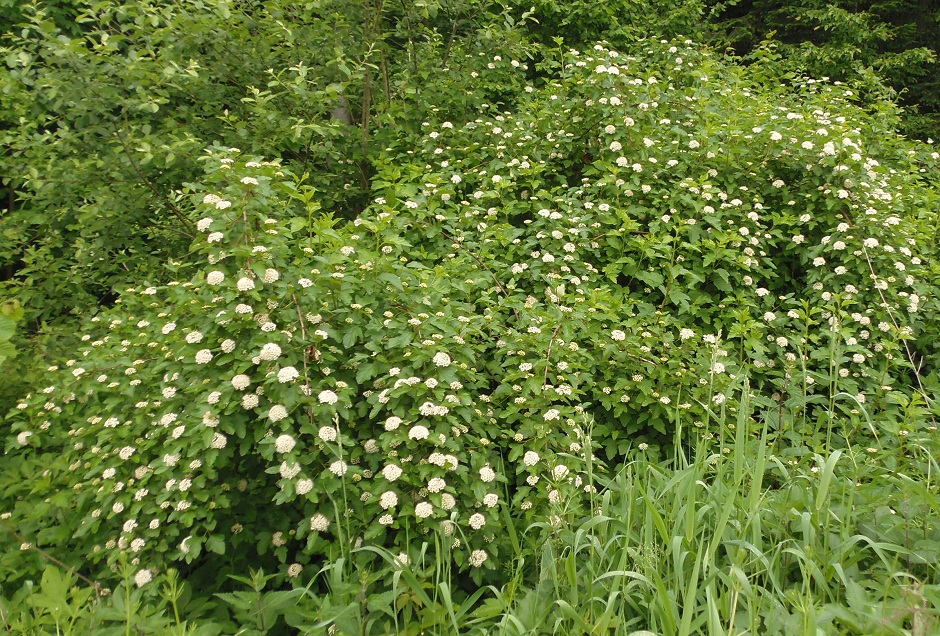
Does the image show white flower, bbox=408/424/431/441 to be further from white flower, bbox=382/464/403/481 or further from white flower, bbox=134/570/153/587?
white flower, bbox=134/570/153/587

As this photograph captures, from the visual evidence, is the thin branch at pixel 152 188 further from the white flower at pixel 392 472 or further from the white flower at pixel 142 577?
the white flower at pixel 392 472

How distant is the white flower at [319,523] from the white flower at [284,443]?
24 cm

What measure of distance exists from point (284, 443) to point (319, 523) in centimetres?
29

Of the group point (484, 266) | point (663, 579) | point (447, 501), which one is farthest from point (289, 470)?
point (484, 266)

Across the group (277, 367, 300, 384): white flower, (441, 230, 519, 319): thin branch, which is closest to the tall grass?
(277, 367, 300, 384): white flower

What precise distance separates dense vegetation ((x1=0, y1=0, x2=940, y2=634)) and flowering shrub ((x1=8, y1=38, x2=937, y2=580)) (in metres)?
0.02

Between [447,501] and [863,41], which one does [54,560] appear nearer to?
[447,501]

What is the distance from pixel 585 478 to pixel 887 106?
431 cm

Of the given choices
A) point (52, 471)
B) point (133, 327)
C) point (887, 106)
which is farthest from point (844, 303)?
point (52, 471)

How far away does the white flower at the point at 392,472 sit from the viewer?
193cm

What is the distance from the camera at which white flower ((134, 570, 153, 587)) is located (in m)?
1.90

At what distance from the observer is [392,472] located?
1.95 metres

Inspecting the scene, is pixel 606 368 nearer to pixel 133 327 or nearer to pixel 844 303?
pixel 844 303

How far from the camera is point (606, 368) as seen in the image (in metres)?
2.78
